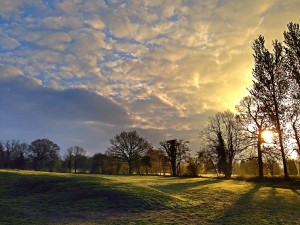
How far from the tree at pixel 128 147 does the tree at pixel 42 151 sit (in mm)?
33122

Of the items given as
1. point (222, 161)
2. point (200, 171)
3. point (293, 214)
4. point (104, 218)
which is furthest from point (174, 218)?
point (200, 171)

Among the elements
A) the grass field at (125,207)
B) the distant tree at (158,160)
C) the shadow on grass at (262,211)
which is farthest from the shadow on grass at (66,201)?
the distant tree at (158,160)

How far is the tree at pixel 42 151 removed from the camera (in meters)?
123

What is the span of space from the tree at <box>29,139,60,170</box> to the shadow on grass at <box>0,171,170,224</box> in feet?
299

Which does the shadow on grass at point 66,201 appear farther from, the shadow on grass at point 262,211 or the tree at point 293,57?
the tree at point 293,57

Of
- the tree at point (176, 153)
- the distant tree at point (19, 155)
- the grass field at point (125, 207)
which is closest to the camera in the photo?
the grass field at point (125, 207)

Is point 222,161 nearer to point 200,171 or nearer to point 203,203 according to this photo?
point 200,171

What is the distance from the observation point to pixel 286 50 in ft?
118

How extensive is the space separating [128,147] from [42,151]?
42828mm

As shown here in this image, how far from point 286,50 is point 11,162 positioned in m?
116

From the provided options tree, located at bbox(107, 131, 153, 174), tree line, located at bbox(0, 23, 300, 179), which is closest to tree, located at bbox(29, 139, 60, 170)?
tree line, located at bbox(0, 23, 300, 179)

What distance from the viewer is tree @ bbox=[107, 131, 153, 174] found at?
342 ft

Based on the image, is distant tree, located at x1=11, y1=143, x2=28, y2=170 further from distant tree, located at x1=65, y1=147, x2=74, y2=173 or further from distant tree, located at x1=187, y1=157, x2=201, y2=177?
distant tree, located at x1=187, y1=157, x2=201, y2=177

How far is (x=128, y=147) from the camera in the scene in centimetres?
10538
